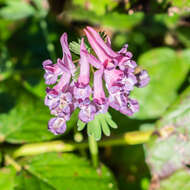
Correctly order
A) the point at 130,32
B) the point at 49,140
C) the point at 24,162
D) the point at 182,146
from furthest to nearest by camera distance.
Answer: the point at 130,32, the point at 49,140, the point at 24,162, the point at 182,146

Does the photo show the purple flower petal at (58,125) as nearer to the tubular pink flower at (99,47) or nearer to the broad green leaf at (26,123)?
the tubular pink flower at (99,47)

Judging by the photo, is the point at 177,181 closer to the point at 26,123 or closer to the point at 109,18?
the point at 26,123

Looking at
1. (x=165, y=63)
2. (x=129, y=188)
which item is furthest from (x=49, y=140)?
(x=165, y=63)

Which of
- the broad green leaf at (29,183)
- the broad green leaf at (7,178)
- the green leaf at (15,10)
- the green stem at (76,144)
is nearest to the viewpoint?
the broad green leaf at (29,183)

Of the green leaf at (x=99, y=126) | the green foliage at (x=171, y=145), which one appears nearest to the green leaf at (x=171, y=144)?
the green foliage at (x=171, y=145)

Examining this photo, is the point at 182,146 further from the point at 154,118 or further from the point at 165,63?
the point at 165,63
